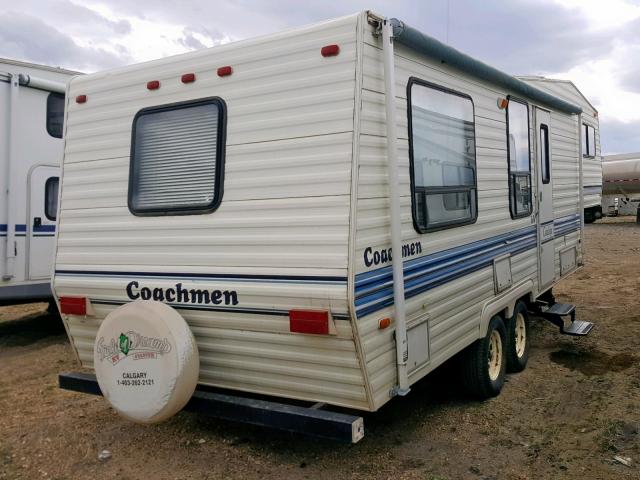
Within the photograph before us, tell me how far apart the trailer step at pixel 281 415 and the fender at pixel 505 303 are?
5.29ft

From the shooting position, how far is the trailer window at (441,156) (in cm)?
380

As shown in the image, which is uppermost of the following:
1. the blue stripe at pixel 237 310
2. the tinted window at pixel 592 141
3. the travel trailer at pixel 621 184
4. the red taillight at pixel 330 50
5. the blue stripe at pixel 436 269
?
the red taillight at pixel 330 50

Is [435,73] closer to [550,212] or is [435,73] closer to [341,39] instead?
[341,39]

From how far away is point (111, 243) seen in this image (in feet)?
13.3

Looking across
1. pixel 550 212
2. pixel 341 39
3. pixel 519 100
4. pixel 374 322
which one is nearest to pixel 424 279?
pixel 374 322

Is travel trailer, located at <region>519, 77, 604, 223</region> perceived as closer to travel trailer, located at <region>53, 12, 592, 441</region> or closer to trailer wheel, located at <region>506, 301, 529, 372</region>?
trailer wheel, located at <region>506, 301, 529, 372</region>

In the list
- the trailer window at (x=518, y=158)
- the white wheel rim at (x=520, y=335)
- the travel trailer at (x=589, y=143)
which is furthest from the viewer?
the travel trailer at (x=589, y=143)

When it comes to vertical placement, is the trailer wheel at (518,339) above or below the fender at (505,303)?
below

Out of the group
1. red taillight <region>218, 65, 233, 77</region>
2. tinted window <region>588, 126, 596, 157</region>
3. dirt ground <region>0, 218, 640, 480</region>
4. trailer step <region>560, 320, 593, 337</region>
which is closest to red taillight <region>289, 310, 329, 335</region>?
dirt ground <region>0, 218, 640, 480</region>

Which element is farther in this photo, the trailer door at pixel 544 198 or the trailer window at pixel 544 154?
the trailer window at pixel 544 154

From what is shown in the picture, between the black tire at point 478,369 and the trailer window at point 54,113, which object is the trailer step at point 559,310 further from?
the trailer window at point 54,113

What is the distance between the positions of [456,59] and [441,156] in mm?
706

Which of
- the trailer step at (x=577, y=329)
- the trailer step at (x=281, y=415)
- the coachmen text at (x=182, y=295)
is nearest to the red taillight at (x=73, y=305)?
the coachmen text at (x=182, y=295)

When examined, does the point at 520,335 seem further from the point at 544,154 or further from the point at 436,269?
the point at 436,269
